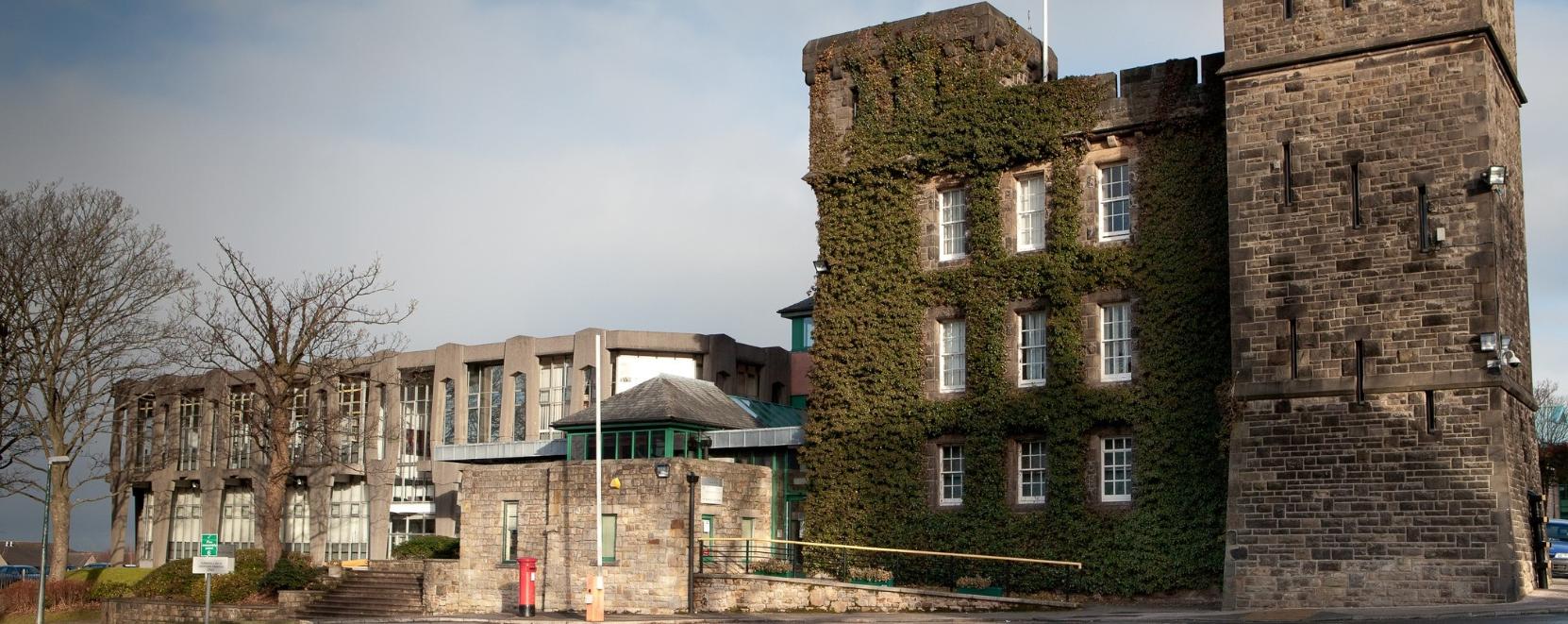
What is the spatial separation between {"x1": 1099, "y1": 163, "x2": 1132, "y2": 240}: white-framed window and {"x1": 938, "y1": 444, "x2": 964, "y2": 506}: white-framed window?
5.15m

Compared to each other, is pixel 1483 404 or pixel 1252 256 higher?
pixel 1252 256

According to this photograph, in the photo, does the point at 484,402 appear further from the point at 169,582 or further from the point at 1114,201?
the point at 1114,201

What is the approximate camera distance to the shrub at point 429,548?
39469 mm

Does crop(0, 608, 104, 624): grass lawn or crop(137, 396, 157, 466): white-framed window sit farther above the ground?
crop(137, 396, 157, 466): white-framed window

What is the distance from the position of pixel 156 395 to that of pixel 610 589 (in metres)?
31.2

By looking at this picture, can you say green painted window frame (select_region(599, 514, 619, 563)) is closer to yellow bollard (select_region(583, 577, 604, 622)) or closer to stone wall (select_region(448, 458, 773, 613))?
stone wall (select_region(448, 458, 773, 613))

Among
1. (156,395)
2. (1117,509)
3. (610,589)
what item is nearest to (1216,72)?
(1117,509)

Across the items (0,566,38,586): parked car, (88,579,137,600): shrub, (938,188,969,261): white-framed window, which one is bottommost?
(0,566,38,586): parked car

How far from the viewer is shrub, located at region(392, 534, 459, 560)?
39.5m

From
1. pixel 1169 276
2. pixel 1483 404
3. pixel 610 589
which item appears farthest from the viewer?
pixel 610 589

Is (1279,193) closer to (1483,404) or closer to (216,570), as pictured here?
(1483,404)

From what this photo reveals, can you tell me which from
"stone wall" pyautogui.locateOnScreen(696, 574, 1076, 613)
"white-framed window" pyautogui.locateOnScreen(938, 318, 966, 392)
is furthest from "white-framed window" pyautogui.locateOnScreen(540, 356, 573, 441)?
"white-framed window" pyautogui.locateOnScreen(938, 318, 966, 392)

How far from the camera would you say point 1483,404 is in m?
25.0

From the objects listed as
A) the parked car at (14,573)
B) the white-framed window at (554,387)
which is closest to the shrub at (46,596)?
the parked car at (14,573)
